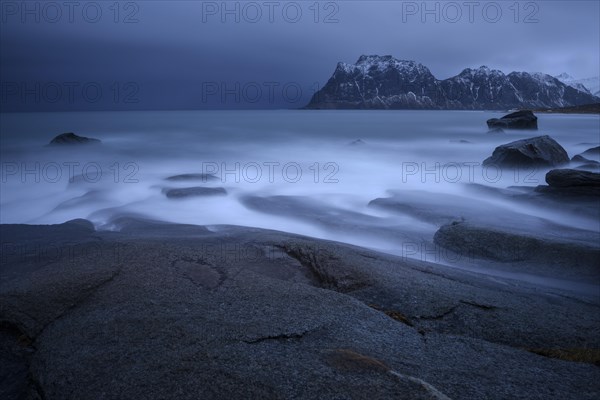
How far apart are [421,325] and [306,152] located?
1898 cm

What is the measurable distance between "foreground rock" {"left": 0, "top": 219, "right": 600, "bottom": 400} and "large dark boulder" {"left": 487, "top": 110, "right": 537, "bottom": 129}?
106 ft

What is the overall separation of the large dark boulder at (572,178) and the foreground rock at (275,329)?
6.55 metres

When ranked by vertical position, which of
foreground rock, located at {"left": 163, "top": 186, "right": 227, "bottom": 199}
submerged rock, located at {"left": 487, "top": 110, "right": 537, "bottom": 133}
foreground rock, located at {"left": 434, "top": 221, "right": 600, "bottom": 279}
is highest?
submerged rock, located at {"left": 487, "top": 110, "right": 537, "bottom": 133}

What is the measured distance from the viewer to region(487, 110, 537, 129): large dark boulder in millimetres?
33688

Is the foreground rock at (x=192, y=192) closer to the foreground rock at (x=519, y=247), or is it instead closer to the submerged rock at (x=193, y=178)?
the submerged rock at (x=193, y=178)

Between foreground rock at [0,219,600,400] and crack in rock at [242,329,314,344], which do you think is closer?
foreground rock at [0,219,600,400]

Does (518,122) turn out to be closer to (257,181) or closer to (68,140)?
(257,181)

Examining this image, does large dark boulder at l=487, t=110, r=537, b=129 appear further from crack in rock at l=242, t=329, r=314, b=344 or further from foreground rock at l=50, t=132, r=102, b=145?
crack in rock at l=242, t=329, r=314, b=344

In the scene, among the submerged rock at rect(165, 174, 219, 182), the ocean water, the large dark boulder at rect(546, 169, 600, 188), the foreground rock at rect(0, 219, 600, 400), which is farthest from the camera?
the submerged rock at rect(165, 174, 219, 182)

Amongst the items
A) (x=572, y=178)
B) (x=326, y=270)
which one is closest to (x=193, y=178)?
(x=326, y=270)

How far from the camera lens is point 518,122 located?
34.3m

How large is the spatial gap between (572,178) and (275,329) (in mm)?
10716

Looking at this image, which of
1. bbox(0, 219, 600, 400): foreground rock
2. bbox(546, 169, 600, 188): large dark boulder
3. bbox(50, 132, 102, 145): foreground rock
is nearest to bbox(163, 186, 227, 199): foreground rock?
bbox(0, 219, 600, 400): foreground rock

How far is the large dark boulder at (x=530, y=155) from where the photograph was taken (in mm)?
15258
